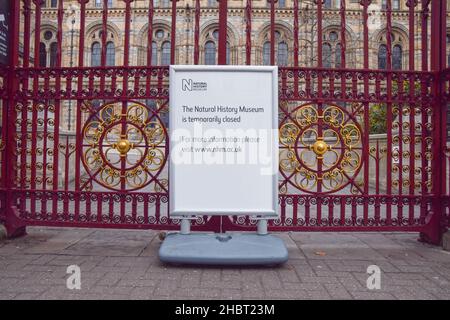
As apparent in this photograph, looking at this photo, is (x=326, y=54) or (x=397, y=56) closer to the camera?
(x=326, y=54)

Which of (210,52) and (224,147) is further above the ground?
(210,52)

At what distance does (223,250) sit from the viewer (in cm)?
376

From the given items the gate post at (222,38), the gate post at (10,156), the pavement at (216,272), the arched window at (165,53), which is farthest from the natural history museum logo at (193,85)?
the arched window at (165,53)

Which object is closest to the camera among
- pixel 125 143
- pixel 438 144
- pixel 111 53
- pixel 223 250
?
pixel 223 250

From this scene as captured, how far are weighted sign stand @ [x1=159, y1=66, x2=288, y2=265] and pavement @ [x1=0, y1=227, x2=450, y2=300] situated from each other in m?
0.50

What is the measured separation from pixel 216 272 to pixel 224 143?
1381 mm

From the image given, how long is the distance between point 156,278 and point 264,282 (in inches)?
40.0

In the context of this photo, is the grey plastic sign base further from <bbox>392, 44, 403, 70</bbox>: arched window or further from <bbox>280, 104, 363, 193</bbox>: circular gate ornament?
<bbox>392, 44, 403, 70</bbox>: arched window

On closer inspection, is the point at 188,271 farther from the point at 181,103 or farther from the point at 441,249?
the point at 441,249

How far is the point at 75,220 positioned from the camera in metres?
4.56

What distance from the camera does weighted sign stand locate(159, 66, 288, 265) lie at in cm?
402

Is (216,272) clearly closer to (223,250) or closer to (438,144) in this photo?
(223,250)

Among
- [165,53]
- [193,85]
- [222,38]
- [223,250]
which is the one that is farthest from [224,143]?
[165,53]
